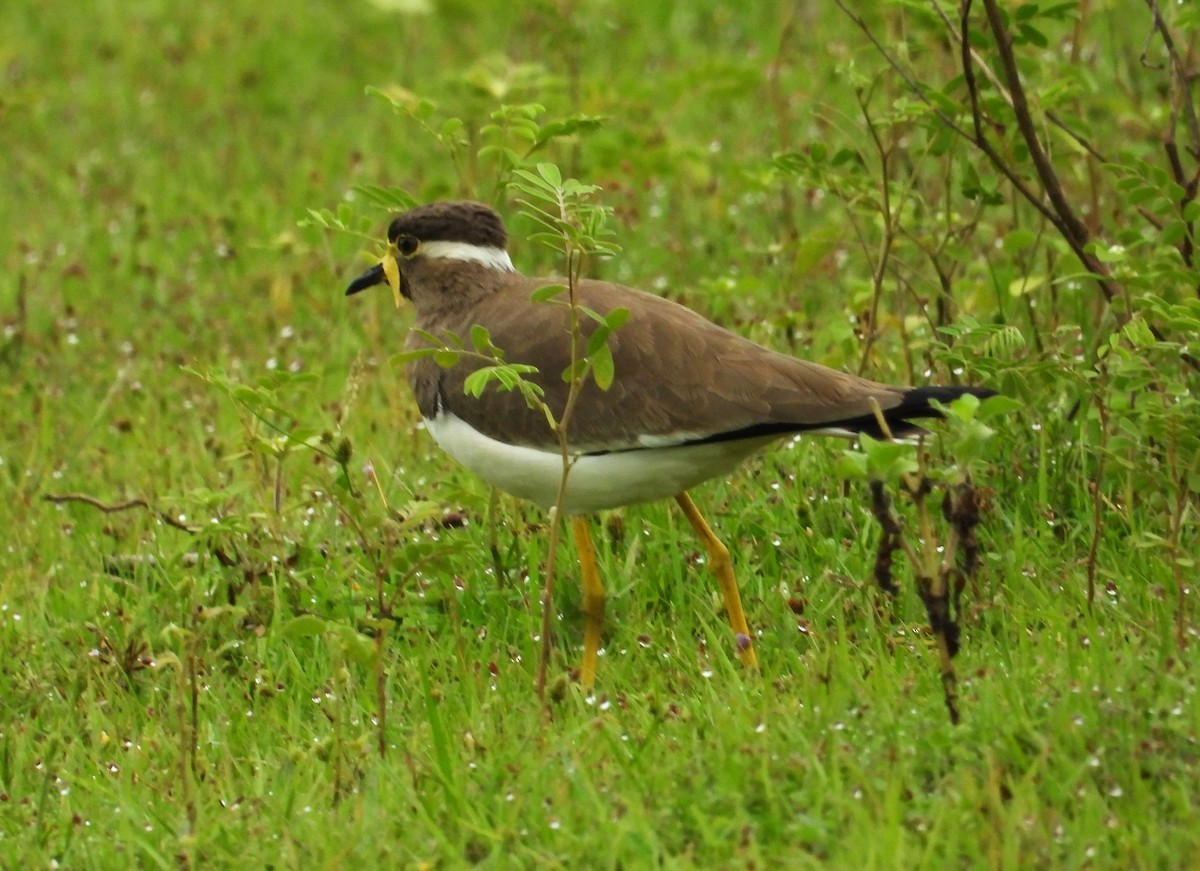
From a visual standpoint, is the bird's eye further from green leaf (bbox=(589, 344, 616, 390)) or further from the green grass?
green leaf (bbox=(589, 344, 616, 390))

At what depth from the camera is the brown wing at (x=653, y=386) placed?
4.94 metres

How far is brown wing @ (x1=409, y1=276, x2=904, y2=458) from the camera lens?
→ 494 centimetres

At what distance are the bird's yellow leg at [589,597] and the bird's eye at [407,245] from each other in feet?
3.91

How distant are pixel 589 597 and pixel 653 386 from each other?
2.25 ft

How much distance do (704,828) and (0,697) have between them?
2.59m

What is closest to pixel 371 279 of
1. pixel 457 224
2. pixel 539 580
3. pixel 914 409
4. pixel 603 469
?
pixel 457 224

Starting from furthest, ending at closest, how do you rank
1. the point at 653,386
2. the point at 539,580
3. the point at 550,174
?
the point at 539,580
the point at 653,386
the point at 550,174

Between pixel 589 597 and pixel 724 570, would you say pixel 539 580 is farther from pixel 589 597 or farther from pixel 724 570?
pixel 724 570

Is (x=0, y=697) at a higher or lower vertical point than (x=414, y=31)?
lower

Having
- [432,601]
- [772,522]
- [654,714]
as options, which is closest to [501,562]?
[432,601]

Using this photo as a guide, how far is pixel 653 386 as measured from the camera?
5.11m

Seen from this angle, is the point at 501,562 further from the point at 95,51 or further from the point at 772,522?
the point at 95,51

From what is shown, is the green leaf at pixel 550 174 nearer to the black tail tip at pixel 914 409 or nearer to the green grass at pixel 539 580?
the green grass at pixel 539 580

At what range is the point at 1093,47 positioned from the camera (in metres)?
9.49
